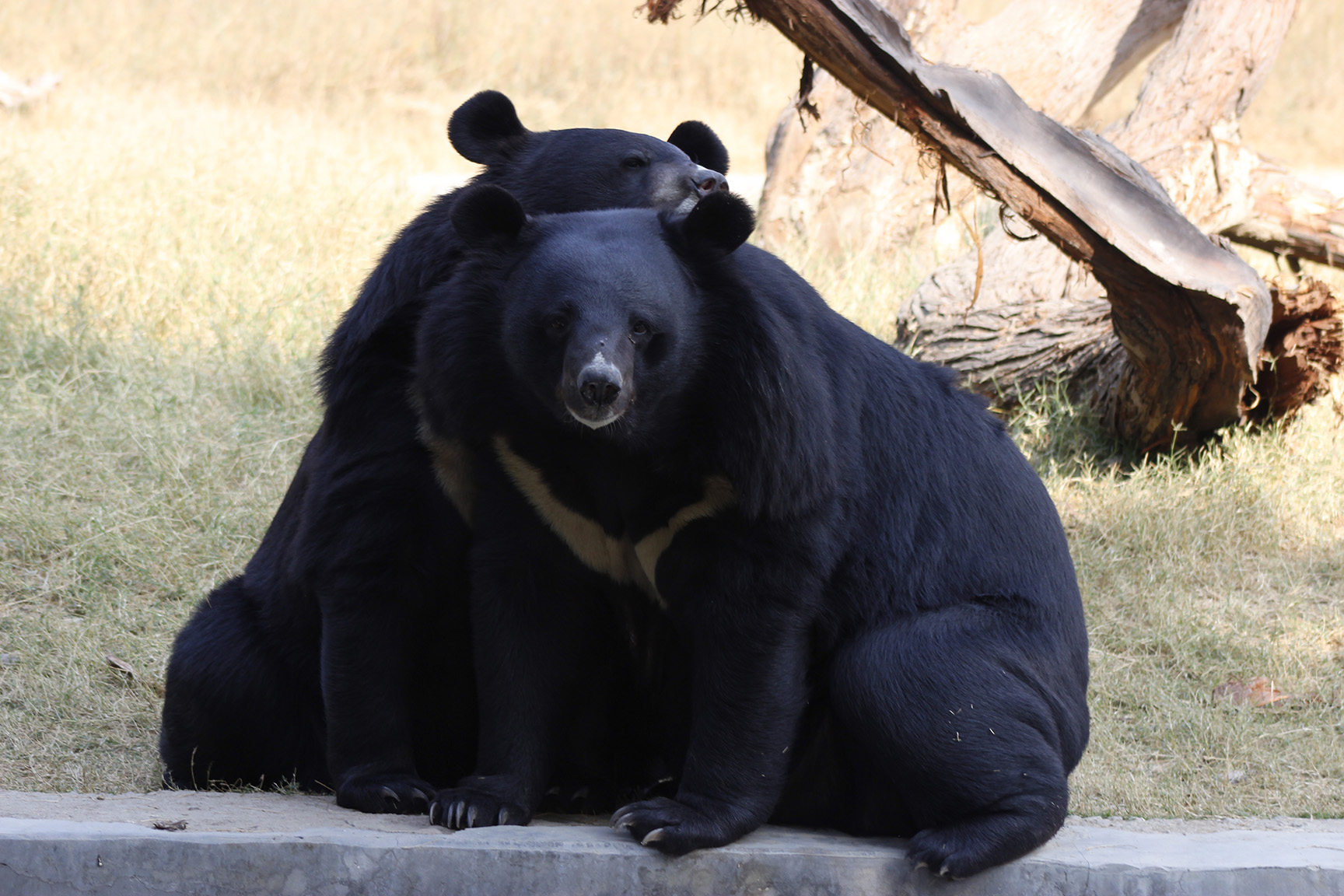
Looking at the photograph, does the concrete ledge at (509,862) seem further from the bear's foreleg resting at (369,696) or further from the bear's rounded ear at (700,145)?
the bear's rounded ear at (700,145)

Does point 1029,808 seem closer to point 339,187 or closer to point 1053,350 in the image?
point 1053,350

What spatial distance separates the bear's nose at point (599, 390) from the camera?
2.43 metres

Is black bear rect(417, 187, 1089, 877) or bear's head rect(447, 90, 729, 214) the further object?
bear's head rect(447, 90, 729, 214)

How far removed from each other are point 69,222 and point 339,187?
78.2 inches

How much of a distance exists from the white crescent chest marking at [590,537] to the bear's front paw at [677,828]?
426mm

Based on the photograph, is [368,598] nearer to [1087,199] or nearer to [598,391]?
[598,391]

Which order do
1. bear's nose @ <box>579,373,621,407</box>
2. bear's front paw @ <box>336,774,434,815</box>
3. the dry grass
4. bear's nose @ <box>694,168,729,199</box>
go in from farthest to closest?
the dry grass < bear's nose @ <box>694,168,729,199</box> < bear's front paw @ <box>336,774,434,815</box> < bear's nose @ <box>579,373,621,407</box>

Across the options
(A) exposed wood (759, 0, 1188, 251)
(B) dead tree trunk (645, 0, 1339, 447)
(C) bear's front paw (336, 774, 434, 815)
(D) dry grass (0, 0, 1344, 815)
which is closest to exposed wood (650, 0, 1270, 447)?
(B) dead tree trunk (645, 0, 1339, 447)

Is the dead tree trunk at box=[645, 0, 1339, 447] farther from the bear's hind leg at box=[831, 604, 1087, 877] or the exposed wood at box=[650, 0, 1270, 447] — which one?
the bear's hind leg at box=[831, 604, 1087, 877]

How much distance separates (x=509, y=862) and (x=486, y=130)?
6.42 ft

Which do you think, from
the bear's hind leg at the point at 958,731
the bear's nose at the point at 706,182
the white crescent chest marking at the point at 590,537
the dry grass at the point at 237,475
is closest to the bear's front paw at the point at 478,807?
the white crescent chest marking at the point at 590,537

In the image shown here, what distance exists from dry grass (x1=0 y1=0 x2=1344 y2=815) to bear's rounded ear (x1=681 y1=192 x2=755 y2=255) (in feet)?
6.84

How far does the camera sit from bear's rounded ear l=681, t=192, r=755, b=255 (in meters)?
2.69

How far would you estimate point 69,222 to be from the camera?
26.8 ft
